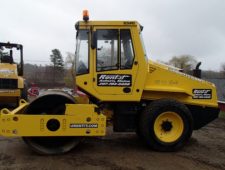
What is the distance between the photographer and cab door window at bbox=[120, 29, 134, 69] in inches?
258

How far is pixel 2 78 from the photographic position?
1193 centimetres

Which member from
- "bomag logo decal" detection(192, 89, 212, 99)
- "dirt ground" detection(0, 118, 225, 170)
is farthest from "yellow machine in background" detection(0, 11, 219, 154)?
"dirt ground" detection(0, 118, 225, 170)

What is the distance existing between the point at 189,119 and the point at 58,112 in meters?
2.59

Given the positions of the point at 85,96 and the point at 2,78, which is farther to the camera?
the point at 2,78

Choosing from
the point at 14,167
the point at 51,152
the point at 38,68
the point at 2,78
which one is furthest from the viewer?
the point at 38,68

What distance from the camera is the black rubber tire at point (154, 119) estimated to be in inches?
258

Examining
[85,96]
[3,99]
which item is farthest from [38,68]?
[85,96]

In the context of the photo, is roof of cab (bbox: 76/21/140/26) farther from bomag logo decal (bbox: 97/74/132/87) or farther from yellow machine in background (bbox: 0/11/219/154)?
bomag logo decal (bbox: 97/74/132/87)

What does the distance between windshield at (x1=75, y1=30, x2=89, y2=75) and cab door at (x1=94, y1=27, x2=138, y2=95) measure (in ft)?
0.67

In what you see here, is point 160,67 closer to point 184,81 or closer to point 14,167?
point 184,81

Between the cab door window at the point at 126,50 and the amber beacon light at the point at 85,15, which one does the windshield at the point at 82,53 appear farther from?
the cab door window at the point at 126,50

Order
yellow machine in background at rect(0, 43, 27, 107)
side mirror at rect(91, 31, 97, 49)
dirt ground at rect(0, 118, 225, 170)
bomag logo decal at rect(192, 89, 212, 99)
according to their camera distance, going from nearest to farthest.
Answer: dirt ground at rect(0, 118, 225, 170) < side mirror at rect(91, 31, 97, 49) < bomag logo decal at rect(192, 89, 212, 99) < yellow machine in background at rect(0, 43, 27, 107)

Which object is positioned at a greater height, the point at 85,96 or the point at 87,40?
the point at 87,40

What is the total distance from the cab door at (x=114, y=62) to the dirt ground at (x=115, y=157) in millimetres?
1176
